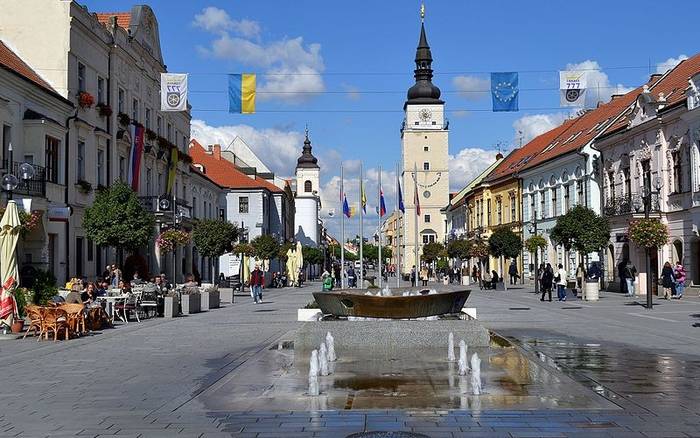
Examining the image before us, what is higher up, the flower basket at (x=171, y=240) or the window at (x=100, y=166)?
the window at (x=100, y=166)

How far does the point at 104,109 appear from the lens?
116 feet

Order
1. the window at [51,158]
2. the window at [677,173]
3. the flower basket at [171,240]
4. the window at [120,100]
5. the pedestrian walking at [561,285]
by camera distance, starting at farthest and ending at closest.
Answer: the window at [120,100] → the window at [677,173] → the pedestrian walking at [561,285] → the flower basket at [171,240] → the window at [51,158]

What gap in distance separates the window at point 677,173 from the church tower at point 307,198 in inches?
3363

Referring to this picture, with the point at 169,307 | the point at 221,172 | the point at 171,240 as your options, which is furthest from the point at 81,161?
the point at 221,172

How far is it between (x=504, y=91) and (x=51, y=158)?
16.6m

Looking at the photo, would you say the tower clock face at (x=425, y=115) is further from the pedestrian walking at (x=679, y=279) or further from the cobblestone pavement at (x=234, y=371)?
the cobblestone pavement at (x=234, y=371)

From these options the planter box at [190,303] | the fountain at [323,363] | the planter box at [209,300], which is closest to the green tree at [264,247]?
the planter box at [209,300]

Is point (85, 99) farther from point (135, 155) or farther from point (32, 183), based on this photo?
point (32, 183)

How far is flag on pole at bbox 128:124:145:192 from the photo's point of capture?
123ft

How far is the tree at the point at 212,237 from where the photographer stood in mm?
43312

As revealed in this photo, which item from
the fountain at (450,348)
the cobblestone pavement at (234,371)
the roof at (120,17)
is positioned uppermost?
the roof at (120,17)

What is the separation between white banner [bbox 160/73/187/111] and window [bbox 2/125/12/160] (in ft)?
17.3

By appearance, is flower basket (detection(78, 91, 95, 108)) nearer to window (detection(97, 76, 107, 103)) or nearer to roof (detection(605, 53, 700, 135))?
window (detection(97, 76, 107, 103))

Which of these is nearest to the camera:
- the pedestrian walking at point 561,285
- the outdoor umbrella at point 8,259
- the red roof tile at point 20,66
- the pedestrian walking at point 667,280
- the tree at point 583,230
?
the outdoor umbrella at point 8,259
